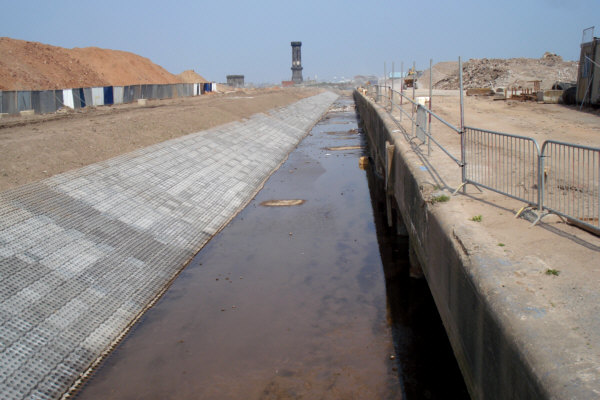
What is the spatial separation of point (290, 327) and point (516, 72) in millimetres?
47802

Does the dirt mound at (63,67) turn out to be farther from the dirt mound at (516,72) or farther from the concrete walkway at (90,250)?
the dirt mound at (516,72)

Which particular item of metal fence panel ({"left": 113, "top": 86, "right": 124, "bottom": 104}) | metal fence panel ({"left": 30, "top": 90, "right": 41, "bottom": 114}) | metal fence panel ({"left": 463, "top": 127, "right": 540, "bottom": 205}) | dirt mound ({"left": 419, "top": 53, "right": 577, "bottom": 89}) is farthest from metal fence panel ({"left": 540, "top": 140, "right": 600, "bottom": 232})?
metal fence panel ({"left": 113, "top": 86, "right": 124, "bottom": 104})

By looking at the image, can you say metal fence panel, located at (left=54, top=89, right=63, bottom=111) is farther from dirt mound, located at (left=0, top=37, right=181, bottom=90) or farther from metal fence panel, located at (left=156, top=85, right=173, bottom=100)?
metal fence panel, located at (left=156, top=85, right=173, bottom=100)

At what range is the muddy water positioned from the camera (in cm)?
771

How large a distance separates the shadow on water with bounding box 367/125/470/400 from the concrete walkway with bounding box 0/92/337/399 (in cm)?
476

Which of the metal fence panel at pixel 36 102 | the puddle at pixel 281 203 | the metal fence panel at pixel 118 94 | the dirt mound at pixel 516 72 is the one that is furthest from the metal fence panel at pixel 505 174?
the metal fence panel at pixel 118 94

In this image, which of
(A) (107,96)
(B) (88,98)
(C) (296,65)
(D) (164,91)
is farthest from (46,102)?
(C) (296,65)

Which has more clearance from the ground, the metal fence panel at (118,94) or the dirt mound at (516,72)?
the dirt mound at (516,72)

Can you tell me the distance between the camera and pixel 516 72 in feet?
164

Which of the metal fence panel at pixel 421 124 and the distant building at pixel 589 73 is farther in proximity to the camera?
the distant building at pixel 589 73

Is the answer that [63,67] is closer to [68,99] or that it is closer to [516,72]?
[68,99]

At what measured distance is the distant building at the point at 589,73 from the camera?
77.3 feet

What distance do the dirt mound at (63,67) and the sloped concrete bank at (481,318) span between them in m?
48.3

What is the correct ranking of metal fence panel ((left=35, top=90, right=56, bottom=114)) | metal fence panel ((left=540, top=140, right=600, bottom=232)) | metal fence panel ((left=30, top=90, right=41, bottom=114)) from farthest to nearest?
1. metal fence panel ((left=35, top=90, right=56, bottom=114))
2. metal fence panel ((left=30, top=90, right=41, bottom=114))
3. metal fence panel ((left=540, top=140, right=600, bottom=232))
